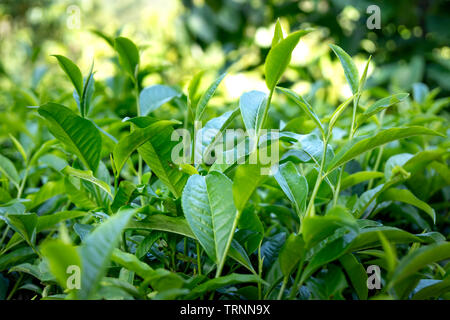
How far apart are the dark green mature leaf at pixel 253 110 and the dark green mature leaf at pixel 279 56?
9cm

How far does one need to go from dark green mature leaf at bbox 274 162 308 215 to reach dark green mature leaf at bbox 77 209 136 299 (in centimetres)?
31

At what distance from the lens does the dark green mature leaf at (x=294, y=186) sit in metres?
0.68

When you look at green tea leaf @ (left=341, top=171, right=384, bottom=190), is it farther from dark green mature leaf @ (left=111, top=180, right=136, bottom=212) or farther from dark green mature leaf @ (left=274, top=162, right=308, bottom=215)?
dark green mature leaf @ (left=111, top=180, right=136, bottom=212)

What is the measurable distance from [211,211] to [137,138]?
17 centimetres

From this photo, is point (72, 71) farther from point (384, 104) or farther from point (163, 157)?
point (384, 104)

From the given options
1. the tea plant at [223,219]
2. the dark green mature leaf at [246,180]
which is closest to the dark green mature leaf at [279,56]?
the tea plant at [223,219]

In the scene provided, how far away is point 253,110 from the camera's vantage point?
0.74 metres

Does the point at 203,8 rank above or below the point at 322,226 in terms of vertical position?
above

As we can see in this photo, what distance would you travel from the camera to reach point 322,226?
543mm

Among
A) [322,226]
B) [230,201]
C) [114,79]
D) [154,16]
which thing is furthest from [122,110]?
[154,16]

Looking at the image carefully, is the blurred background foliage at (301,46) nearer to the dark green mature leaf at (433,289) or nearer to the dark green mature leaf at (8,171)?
the dark green mature leaf at (8,171)

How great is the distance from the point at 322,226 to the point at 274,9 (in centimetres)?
271

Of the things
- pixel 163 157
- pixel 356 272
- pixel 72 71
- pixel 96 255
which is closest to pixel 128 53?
pixel 72 71
